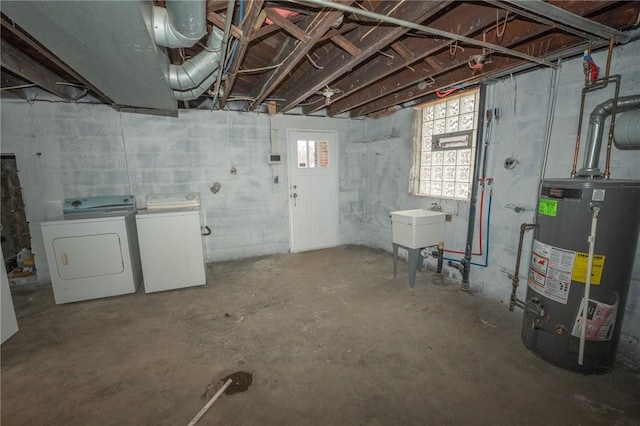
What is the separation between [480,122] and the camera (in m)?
2.80

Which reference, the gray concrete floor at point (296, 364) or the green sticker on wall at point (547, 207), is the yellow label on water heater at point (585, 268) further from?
the gray concrete floor at point (296, 364)

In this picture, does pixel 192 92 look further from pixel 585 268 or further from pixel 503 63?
pixel 585 268

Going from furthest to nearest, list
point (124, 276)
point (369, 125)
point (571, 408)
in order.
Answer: point (369, 125), point (124, 276), point (571, 408)

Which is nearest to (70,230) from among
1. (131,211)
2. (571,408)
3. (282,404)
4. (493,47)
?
(131,211)

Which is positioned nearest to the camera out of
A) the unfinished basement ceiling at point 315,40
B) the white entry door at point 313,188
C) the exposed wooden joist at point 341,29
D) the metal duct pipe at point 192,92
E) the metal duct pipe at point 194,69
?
the unfinished basement ceiling at point 315,40

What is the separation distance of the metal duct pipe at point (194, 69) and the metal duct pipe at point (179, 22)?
1.75ft

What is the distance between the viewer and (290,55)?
2.20m

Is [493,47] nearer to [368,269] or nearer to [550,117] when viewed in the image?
[550,117]

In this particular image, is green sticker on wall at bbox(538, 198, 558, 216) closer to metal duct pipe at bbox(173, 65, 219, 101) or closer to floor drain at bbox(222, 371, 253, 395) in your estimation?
floor drain at bbox(222, 371, 253, 395)

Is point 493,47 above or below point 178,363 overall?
above

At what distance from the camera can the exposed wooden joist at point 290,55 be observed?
1.67 m

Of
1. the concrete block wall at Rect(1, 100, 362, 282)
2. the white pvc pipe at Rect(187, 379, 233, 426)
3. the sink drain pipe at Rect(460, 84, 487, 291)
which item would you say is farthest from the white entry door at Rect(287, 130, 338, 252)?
the white pvc pipe at Rect(187, 379, 233, 426)

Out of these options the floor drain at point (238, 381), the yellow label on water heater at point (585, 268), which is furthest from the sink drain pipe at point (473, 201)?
the floor drain at point (238, 381)

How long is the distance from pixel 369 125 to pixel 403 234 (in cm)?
236
